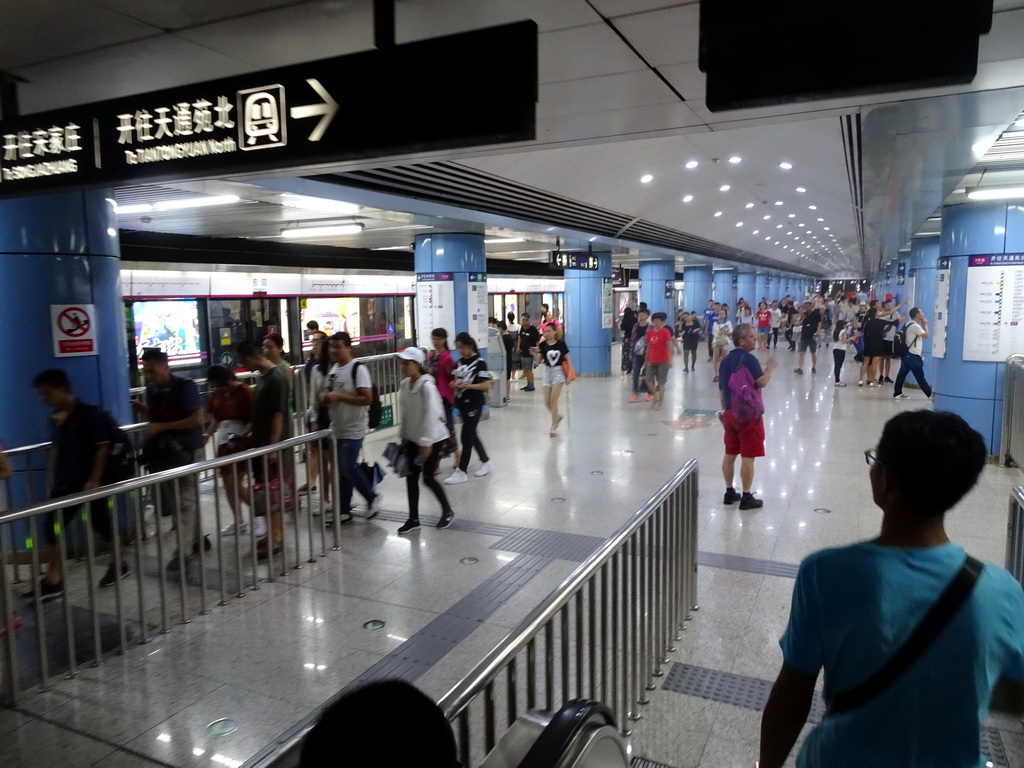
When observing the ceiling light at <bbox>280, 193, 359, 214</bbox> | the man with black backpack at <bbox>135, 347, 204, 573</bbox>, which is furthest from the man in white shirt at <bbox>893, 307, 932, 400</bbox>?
the man with black backpack at <bbox>135, 347, 204, 573</bbox>

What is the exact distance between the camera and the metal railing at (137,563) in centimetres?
391

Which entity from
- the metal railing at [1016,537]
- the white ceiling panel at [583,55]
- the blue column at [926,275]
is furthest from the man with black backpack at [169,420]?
the blue column at [926,275]

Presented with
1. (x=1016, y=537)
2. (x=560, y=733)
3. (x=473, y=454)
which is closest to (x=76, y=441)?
(x=560, y=733)

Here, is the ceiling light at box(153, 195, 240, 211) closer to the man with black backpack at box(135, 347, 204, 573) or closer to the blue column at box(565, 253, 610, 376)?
the man with black backpack at box(135, 347, 204, 573)

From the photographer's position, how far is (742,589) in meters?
4.91

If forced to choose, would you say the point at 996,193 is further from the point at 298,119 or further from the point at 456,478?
the point at 298,119

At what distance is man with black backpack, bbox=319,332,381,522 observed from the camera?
627 centimetres

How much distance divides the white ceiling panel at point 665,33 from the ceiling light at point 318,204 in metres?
5.24

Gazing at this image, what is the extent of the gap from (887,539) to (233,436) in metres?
5.43

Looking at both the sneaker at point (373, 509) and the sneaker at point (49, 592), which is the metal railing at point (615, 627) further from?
the sneaker at point (49, 592)

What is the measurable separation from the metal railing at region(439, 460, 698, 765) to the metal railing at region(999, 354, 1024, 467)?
5549 millimetres

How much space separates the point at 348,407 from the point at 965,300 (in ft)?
24.8

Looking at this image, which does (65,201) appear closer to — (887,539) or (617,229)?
(887,539)

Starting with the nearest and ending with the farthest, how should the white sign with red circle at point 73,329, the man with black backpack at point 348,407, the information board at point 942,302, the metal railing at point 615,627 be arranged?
the metal railing at point 615,627, the white sign with red circle at point 73,329, the man with black backpack at point 348,407, the information board at point 942,302
